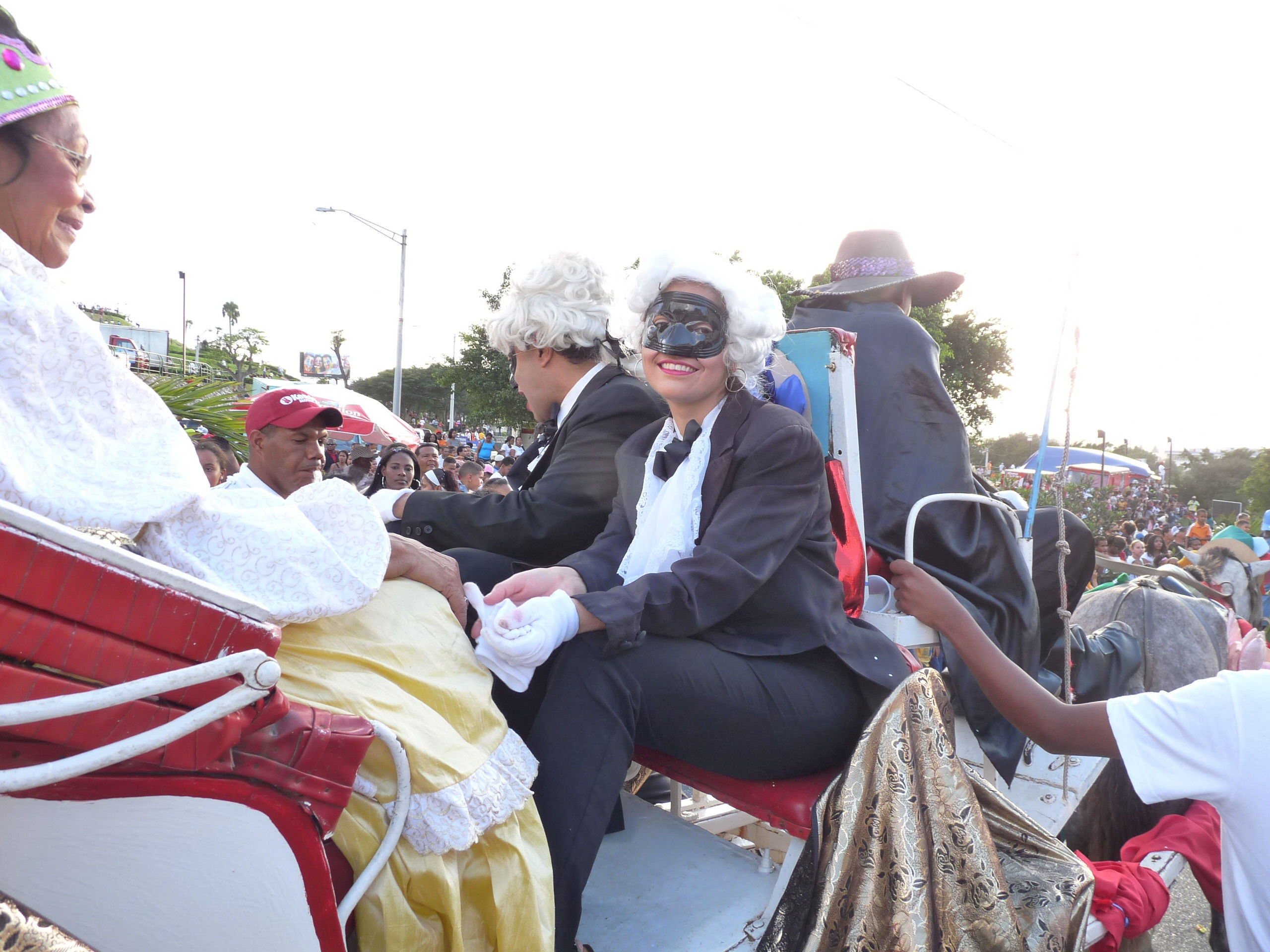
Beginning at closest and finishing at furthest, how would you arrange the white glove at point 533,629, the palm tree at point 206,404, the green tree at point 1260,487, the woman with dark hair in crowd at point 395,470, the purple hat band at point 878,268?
the white glove at point 533,629, the purple hat band at point 878,268, the palm tree at point 206,404, the woman with dark hair in crowd at point 395,470, the green tree at point 1260,487

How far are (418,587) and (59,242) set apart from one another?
0.83 m

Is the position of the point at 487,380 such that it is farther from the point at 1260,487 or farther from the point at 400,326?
the point at 1260,487

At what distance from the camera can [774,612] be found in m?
1.96

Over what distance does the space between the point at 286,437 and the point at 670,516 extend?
1.92 metres

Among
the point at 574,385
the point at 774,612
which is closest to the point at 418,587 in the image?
the point at 774,612

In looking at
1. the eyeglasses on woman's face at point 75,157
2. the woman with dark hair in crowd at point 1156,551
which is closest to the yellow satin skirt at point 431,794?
the eyeglasses on woman's face at point 75,157

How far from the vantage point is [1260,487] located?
28.5 metres

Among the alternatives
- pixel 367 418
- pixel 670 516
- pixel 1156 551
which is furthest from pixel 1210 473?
pixel 670 516

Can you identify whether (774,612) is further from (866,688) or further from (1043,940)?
(1043,940)

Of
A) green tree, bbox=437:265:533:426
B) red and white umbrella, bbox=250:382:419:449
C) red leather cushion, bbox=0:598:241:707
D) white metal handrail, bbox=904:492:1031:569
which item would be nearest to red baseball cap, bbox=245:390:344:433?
white metal handrail, bbox=904:492:1031:569

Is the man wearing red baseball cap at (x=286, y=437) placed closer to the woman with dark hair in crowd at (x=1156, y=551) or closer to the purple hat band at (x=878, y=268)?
the purple hat band at (x=878, y=268)

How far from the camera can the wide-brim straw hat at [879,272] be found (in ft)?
11.3

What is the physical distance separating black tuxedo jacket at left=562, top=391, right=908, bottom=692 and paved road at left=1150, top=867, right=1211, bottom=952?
7.58 feet

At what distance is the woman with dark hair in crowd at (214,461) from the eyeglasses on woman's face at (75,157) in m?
3.76
